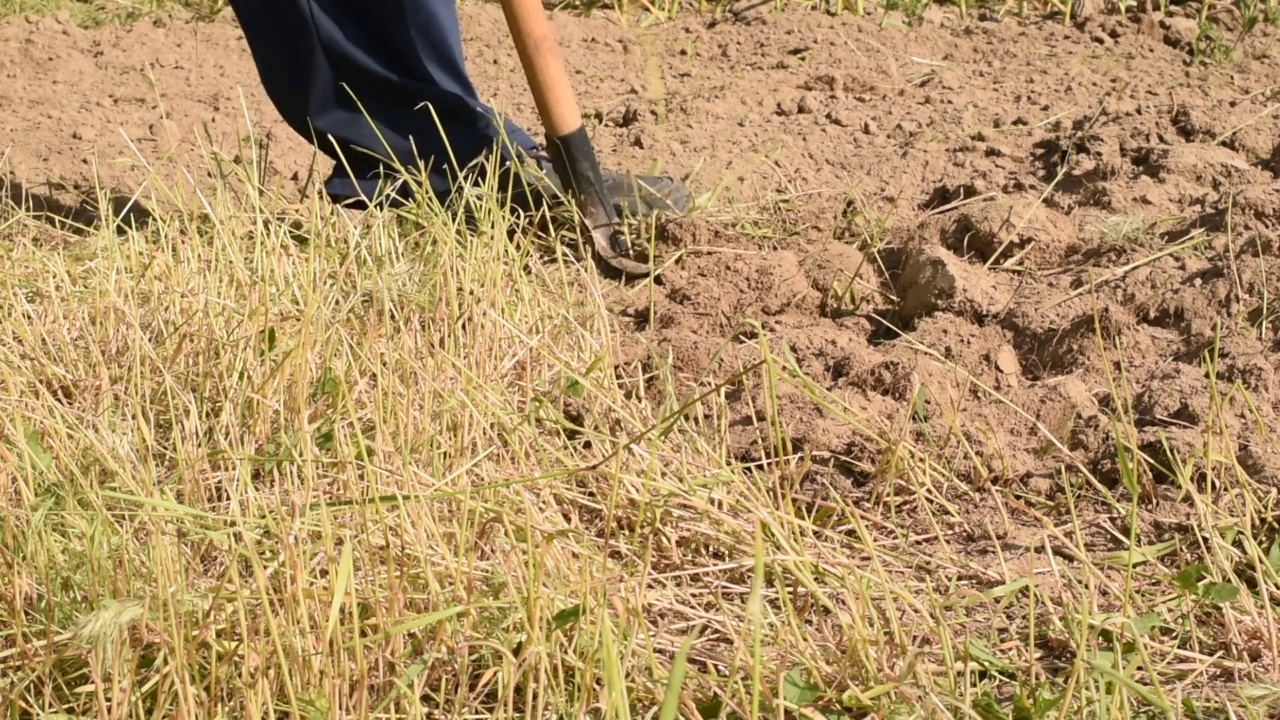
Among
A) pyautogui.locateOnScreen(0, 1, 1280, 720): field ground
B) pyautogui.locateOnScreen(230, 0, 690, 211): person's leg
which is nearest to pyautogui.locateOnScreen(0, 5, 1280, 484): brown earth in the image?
pyautogui.locateOnScreen(0, 1, 1280, 720): field ground

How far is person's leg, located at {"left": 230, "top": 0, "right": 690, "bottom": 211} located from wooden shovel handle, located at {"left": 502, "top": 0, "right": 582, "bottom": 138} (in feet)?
0.40

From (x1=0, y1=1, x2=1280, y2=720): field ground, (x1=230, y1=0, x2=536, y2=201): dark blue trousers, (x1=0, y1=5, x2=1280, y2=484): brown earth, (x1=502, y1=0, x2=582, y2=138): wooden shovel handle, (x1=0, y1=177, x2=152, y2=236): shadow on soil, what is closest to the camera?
(x1=0, y1=1, x2=1280, y2=720): field ground

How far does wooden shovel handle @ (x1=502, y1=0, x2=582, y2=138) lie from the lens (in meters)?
2.57

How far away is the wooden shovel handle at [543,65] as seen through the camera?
8.44 feet

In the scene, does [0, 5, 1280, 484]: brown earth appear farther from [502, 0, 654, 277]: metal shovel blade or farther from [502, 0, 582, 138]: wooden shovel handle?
[502, 0, 582, 138]: wooden shovel handle

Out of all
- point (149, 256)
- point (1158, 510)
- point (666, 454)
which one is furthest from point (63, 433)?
point (1158, 510)

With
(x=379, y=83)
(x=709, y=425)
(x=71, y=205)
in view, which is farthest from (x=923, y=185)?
(x=71, y=205)

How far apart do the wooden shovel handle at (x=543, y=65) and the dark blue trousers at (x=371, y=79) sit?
11 centimetres

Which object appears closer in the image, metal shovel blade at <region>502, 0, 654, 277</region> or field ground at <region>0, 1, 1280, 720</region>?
field ground at <region>0, 1, 1280, 720</region>

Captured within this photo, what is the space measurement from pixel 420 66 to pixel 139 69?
1272 millimetres

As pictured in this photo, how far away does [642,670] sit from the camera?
1.59m

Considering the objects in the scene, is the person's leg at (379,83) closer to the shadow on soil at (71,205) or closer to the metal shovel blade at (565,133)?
the metal shovel blade at (565,133)

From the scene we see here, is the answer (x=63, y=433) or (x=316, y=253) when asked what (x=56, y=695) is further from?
(x=316, y=253)

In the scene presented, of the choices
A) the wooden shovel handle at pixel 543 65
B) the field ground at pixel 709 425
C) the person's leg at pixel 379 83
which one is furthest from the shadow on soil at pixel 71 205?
the wooden shovel handle at pixel 543 65
